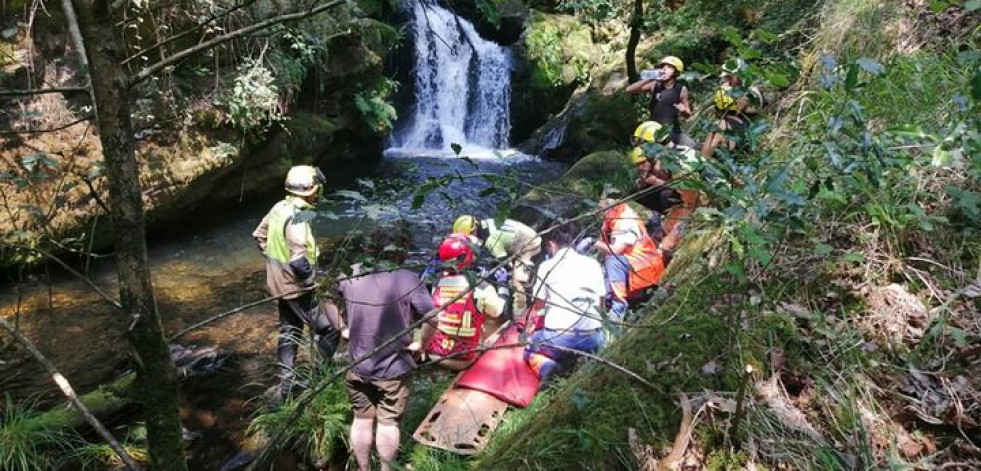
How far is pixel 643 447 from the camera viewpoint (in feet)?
6.66

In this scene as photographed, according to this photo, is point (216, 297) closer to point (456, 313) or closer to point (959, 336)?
point (456, 313)

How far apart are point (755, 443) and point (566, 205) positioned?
19.6 ft

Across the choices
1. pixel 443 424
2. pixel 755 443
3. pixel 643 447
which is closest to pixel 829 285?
pixel 755 443

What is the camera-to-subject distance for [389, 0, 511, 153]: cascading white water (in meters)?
14.9

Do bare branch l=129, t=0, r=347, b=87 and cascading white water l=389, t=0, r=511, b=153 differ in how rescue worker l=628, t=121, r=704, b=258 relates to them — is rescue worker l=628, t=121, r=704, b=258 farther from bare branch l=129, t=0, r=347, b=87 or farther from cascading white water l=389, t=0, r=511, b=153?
cascading white water l=389, t=0, r=511, b=153

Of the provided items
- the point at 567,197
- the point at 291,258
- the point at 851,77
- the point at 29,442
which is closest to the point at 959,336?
the point at 851,77

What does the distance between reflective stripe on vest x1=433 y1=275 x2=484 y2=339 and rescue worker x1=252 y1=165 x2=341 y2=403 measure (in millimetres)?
858

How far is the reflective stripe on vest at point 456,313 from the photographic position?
420cm

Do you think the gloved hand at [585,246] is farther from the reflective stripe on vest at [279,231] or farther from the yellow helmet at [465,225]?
the reflective stripe on vest at [279,231]

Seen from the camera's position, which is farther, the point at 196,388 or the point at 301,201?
the point at 196,388

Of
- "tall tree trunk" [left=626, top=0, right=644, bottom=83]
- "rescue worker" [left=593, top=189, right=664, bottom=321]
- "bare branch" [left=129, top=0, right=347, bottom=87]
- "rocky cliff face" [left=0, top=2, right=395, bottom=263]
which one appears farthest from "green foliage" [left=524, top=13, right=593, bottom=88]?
"bare branch" [left=129, top=0, right=347, bottom=87]

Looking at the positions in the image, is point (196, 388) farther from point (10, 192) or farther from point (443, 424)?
point (10, 192)

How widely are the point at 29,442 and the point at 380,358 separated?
2.38m

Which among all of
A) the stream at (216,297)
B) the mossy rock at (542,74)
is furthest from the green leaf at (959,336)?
the mossy rock at (542,74)
